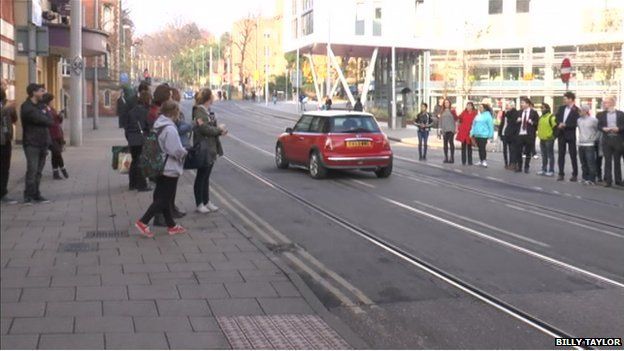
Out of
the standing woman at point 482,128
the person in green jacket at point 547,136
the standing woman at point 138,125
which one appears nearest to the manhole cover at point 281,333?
the standing woman at point 138,125

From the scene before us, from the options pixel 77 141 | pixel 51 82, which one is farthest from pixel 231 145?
pixel 51 82

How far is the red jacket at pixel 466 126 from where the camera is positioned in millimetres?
21219

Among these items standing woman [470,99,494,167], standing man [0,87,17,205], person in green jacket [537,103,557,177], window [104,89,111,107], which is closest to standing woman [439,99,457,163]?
standing woman [470,99,494,167]

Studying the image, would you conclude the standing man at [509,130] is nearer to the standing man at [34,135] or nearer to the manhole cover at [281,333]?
the standing man at [34,135]

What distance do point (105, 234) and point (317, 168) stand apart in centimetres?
803

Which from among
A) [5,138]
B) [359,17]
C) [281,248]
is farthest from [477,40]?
[281,248]

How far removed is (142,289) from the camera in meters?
6.57

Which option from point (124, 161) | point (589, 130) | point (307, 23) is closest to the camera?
point (124, 161)

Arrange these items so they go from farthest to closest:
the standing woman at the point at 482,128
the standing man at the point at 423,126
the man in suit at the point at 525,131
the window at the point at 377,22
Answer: the window at the point at 377,22 → the standing man at the point at 423,126 → the standing woman at the point at 482,128 → the man in suit at the point at 525,131

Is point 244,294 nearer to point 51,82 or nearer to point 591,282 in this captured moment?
point 591,282

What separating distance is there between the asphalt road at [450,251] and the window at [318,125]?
1.12 metres

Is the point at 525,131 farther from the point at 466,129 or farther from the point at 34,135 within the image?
the point at 34,135

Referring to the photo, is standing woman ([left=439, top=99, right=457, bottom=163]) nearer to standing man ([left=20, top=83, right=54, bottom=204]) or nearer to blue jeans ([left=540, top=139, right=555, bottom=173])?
blue jeans ([left=540, top=139, right=555, bottom=173])

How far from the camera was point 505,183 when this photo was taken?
16.9 metres
